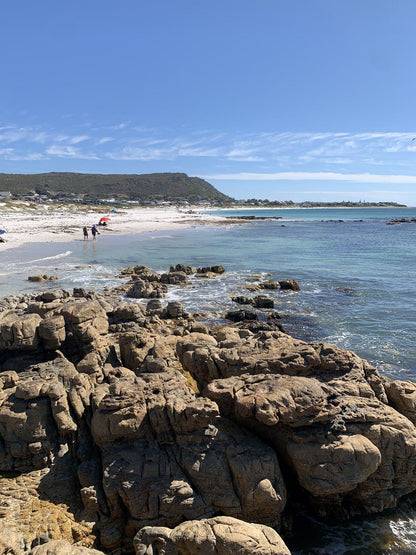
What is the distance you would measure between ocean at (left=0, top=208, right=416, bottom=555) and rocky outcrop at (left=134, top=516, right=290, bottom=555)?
199 centimetres

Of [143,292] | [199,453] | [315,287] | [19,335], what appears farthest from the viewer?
[315,287]

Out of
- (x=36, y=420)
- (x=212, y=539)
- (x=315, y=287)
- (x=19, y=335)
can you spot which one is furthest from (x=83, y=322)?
(x=315, y=287)

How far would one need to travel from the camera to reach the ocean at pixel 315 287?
725 cm

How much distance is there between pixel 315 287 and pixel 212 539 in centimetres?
2318

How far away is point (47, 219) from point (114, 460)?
236ft

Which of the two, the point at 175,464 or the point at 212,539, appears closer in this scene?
the point at 212,539

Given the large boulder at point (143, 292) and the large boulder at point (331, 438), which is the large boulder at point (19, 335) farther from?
the large boulder at point (143, 292)

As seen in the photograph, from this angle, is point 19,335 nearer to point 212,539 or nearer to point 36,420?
point 36,420

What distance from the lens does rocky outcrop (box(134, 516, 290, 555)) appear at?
207 inches

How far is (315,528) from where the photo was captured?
725 centimetres

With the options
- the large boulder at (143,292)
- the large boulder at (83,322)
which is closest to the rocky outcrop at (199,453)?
the large boulder at (83,322)

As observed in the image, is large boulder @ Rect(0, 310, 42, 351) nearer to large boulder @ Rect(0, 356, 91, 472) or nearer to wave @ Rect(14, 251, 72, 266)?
large boulder @ Rect(0, 356, 91, 472)

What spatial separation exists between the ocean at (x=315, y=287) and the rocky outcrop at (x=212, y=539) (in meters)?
1.99

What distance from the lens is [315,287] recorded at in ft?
88.8
